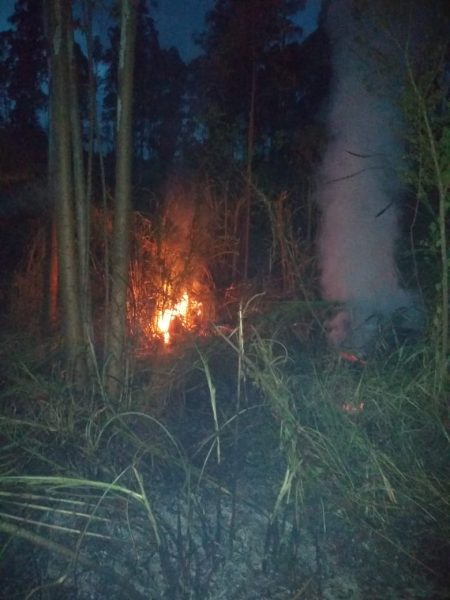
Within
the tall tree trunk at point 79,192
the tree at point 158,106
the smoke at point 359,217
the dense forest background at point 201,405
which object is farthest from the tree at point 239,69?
the tall tree trunk at point 79,192

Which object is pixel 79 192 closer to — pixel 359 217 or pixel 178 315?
pixel 178 315

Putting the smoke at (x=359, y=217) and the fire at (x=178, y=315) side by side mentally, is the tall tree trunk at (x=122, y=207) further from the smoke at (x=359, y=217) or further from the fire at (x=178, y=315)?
the smoke at (x=359, y=217)

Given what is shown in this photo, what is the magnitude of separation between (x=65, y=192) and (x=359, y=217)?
177 inches

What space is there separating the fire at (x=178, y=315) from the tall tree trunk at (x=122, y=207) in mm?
903

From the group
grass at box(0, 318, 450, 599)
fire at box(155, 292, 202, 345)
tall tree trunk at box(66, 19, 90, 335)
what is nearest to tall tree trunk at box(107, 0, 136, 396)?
tall tree trunk at box(66, 19, 90, 335)

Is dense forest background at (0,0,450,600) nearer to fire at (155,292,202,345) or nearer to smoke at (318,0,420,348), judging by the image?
fire at (155,292,202,345)

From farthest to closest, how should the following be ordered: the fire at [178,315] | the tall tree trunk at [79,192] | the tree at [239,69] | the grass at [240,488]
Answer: the tree at [239,69], the fire at [178,315], the tall tree trunk at [79,192], the grass at [240,488]

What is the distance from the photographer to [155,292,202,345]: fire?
5363 mm

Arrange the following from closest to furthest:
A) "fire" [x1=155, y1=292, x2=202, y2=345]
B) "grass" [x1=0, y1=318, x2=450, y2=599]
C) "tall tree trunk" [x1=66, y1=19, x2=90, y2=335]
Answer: "grass" [x1=0, y1=318, x2=450, y2=599]
"tall tree trunk" [x1=66, y1=19, x2=90, y2=335]
"fire" [x1=155, y1=292, x2=202, y2=345]

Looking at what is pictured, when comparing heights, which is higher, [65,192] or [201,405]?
[65,192]

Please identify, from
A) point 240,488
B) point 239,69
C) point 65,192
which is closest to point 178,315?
point 65,192

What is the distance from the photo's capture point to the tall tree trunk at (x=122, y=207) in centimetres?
416

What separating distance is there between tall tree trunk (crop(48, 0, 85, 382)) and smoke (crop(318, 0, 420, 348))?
3.18 meters

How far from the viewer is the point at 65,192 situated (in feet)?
14.0
